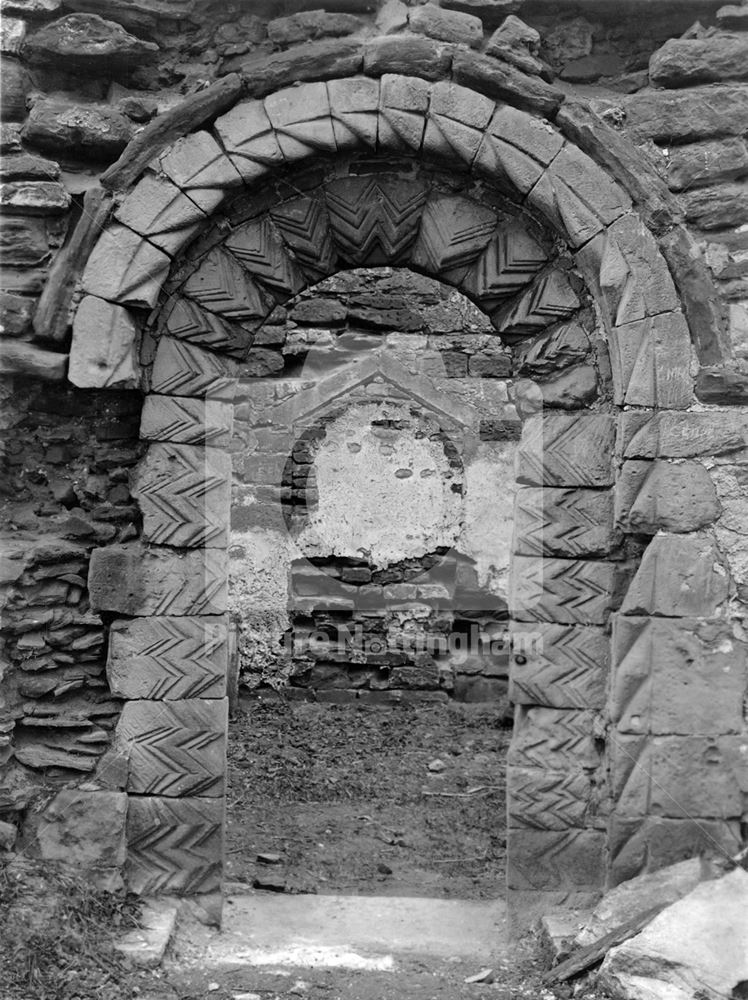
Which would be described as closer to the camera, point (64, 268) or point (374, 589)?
point (64, 268)

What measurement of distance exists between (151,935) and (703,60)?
3609 mm

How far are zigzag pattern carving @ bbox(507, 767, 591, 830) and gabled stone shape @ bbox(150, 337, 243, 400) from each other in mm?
1782

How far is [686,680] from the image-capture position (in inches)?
142

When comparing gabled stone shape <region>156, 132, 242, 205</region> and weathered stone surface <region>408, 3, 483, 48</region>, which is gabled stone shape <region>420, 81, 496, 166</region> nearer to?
weathered stone surface <region>408, 3, 483, 48</region>

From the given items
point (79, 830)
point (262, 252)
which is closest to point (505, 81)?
point (262, 252)

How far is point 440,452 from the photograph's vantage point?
7.79 meters

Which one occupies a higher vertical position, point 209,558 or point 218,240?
point 218,240

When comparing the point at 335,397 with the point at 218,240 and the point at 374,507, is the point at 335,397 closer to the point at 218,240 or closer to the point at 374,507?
the point at 374,507

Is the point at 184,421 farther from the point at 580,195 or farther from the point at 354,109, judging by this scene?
the point at 580,195

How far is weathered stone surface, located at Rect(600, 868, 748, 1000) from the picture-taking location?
305 centimetres

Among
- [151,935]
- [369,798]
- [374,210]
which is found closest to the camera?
[151,935]

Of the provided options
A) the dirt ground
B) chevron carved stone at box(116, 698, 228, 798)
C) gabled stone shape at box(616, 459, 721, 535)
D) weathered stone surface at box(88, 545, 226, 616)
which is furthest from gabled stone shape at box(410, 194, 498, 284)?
the dirt ground

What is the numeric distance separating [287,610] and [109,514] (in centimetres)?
392

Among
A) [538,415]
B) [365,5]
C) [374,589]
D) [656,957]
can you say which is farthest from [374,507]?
[656,957]
